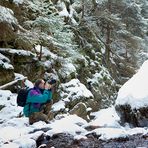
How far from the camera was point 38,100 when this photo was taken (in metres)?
8.02

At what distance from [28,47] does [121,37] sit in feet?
45.8

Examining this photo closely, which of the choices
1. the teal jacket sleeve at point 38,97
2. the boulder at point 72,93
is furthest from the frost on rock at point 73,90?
the teal jacket sleeve at point 38,97

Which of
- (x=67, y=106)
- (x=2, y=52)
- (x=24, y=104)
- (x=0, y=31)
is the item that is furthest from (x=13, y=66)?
(x=24, y=104)

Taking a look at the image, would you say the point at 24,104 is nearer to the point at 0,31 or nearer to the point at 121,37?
the point at 0,31

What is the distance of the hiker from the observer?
7891 mm

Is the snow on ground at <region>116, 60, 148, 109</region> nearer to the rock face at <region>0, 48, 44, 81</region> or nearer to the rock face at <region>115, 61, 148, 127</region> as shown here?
the rock face at <region>115, 61, 148, 127</region>

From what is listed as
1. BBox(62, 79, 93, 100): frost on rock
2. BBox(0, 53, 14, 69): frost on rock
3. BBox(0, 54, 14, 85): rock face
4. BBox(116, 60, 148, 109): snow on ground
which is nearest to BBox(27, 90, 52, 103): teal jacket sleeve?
BBox(116, 60, 148, 109): snow on ground

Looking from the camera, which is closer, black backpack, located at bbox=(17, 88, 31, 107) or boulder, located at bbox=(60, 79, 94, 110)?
black backpack, located at bbox=(17, 88, 31, 107)

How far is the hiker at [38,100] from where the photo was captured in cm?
789

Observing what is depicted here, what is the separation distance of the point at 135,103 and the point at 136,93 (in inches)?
12.5

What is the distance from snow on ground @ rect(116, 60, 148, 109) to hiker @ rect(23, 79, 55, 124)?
2387mm

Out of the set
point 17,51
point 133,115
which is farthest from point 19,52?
point 133,115

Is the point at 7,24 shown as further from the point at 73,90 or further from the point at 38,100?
the point at 73,90

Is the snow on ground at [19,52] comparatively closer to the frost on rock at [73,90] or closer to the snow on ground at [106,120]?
the frost on rock at [73,90]
